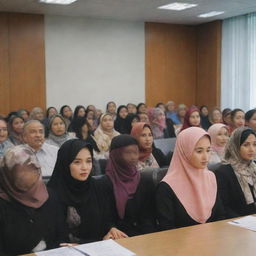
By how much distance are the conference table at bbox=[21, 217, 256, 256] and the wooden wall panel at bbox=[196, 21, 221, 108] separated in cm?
876

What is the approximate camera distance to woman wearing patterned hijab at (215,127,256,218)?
3.10m

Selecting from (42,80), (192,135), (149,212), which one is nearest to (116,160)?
(149,212)

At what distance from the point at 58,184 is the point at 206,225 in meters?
0.99

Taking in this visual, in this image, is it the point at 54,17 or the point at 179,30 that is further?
the point at 179,30

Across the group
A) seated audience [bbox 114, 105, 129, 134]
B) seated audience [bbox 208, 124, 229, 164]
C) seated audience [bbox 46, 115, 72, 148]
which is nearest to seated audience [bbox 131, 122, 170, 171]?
seated audience [bbox 208, 124, 229, 164]

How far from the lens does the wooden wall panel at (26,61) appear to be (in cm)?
925

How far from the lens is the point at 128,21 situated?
34.3ft

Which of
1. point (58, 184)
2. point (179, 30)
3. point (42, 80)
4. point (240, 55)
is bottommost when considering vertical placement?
point (58, 184)

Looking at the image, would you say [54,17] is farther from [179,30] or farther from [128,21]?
[179,30]

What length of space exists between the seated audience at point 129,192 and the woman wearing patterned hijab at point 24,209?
66cm

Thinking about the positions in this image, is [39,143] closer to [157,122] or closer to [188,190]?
[188,190]

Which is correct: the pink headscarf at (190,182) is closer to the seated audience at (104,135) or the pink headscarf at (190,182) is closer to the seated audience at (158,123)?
the seated audience at (104,135)

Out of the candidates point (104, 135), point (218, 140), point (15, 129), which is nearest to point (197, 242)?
point (218, 140)

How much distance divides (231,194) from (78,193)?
4.18 ft
